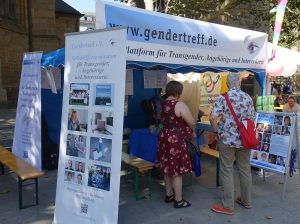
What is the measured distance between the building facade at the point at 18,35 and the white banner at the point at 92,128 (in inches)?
542

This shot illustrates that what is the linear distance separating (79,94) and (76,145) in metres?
0.55

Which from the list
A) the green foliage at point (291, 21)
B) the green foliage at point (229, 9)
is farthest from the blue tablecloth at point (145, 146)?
the green foliage at point (291, 21)

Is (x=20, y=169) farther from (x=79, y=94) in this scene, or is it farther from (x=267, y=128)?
(x=267, y=128)

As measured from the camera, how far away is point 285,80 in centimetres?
2872

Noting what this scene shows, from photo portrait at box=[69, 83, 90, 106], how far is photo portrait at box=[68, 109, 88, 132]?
89mm

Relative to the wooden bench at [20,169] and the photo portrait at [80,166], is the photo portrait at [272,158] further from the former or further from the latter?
the wooden bench at [20,169]

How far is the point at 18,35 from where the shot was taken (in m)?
19.4

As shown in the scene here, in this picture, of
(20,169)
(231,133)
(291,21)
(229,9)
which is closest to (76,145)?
(20,169)

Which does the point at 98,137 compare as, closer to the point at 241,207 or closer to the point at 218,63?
the point at 241,207

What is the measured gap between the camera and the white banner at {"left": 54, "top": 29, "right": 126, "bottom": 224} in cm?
365

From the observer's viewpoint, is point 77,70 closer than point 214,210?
Yes

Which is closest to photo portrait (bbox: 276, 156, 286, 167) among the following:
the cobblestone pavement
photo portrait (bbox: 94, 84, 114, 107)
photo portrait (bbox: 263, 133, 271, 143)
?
photo portrait (bbox: 263, 133, 271, 143)

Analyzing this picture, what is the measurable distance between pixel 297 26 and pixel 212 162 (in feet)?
35.3

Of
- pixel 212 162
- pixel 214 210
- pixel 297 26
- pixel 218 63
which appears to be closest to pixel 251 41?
pixel 218 63
